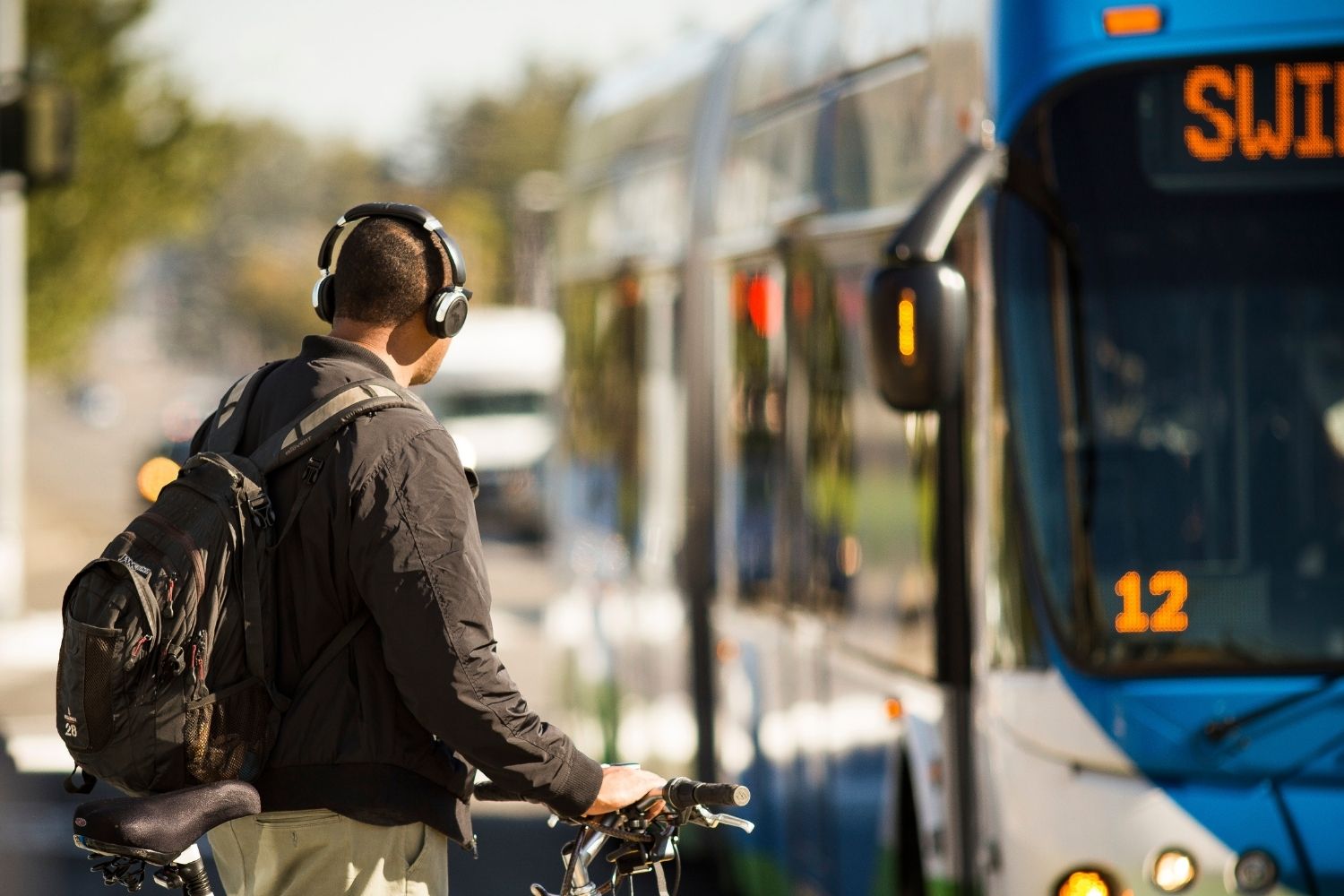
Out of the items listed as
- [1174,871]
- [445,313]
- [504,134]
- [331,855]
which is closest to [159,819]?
[331,855]

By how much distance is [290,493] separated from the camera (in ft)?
11.5

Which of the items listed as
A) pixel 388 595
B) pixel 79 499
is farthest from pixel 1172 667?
pixel 79 499

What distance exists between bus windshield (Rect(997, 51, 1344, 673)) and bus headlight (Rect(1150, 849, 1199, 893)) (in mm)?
426

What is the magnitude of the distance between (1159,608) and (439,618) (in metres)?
2.60

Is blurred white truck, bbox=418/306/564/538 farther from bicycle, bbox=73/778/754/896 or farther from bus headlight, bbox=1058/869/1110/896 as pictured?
bicycle, bbox=73/778/754/896

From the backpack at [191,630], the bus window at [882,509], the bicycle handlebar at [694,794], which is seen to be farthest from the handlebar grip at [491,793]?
the bus window at [882,509]

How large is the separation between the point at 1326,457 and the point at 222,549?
9.97 ft

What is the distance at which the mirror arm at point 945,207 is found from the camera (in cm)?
559

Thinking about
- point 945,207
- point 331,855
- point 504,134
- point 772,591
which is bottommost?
point 772,591

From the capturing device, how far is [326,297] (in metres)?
3.76

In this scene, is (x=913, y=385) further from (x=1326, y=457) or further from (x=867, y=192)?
(x=867, y=192)

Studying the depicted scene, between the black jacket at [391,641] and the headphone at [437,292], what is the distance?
174 mm

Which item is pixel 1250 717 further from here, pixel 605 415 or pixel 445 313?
pixel 605 415

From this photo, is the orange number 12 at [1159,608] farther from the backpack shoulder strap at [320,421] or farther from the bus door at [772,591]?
the backpack shoulder strap at [320,421]
